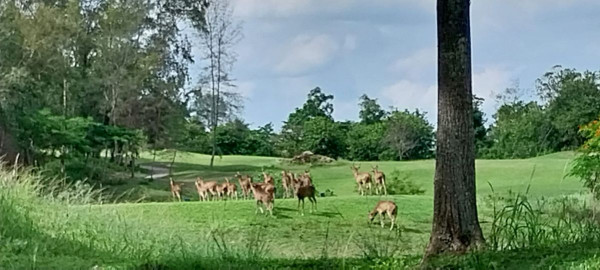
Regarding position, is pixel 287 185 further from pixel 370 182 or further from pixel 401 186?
pixel 401 186

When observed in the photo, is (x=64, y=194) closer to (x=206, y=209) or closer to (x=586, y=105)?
(x=206, y=209)

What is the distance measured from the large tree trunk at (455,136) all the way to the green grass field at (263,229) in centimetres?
28

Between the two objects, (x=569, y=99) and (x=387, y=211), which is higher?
(x=569, y=99)

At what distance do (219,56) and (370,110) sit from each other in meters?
4.61

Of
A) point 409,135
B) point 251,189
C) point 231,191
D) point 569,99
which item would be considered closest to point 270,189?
point 251,189

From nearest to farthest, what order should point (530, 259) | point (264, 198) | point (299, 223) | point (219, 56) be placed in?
1. point (530, 259)
2. point (299, 223)
3. point (264, 198)
4. point (219, 56)

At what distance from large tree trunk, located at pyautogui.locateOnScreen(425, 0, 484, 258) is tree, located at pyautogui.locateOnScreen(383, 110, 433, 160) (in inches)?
602

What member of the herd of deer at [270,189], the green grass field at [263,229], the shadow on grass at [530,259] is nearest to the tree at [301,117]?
the green grass field at [263,229]

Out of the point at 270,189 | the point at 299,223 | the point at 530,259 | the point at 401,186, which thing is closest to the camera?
the point at 530,259

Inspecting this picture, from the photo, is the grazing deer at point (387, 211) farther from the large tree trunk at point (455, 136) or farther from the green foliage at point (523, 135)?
the green foliage at point (523, 135)

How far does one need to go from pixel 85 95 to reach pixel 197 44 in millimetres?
3321

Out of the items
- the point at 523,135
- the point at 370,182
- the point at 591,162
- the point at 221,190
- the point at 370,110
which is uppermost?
the point at 370,110

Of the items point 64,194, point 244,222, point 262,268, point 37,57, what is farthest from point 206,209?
point 37,57

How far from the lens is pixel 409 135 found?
65.8 ft
